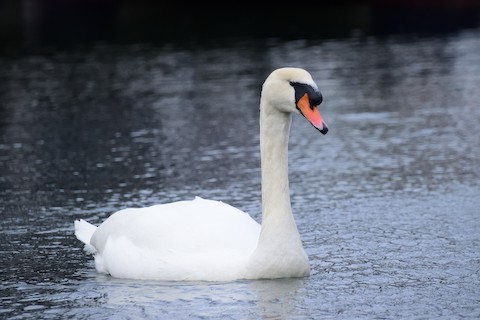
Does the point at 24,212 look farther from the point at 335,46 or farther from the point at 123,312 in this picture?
the point at 335,46

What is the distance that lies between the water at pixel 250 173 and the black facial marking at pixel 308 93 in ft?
4.22

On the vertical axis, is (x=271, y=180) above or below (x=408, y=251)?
above

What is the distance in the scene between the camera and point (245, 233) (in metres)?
9.48

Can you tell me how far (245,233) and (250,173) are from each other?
4812 millimetres

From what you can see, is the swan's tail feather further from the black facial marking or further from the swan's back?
the black facial marking

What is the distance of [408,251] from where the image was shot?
10297 mm

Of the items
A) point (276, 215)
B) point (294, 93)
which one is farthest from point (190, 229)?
point (294, 93)

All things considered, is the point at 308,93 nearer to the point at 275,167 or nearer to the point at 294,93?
the point at 294,93

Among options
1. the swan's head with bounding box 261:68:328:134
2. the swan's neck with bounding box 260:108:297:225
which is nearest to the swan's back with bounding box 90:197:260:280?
the swan's neck with bounding box 260:108:297:225

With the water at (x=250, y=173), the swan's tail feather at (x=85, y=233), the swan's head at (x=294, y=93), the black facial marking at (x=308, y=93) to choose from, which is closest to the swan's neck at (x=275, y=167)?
the swan's head at (x=294, y=93)

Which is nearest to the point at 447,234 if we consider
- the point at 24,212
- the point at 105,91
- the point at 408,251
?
the point at 408,251

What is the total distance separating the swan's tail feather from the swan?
787 millimetres

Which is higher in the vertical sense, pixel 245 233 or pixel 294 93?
pixel 294 93

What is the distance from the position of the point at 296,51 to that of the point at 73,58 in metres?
5.00
